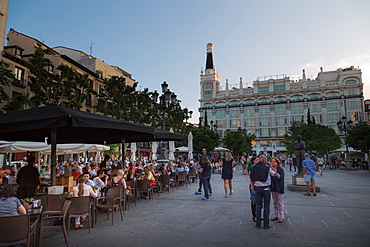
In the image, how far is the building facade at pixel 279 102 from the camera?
210 feet

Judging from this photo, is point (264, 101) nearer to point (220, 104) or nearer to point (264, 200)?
point (220, 104)

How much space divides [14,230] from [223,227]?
4.06 metres

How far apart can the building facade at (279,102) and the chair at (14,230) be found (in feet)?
194

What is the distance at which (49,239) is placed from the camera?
4902 millimetres

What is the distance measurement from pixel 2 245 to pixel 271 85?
7568cm

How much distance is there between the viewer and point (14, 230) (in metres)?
3.54

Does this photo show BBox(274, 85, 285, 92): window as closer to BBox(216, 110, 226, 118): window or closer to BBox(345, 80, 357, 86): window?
BBox(345, 80, 357, 86): window

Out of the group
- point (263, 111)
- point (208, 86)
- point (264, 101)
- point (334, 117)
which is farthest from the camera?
point (208, 86)

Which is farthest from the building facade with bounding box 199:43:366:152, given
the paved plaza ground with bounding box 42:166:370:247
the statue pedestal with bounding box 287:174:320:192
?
the paved plaza ground with bounding box 42:166:370:247

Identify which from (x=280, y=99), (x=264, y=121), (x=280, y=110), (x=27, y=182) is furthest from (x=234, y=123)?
(x=27, y=182)

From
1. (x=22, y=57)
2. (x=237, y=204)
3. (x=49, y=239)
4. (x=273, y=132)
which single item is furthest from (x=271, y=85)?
(x=49, y=239)

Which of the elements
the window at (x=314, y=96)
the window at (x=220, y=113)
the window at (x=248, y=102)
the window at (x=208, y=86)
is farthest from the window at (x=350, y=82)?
the window at (x=208, y=86)

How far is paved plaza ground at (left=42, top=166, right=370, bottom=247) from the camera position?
15.4 ft

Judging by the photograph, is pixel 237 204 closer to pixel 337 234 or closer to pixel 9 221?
pixel 337 234
